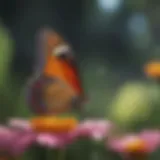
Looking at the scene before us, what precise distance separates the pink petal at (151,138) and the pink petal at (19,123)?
0.62ft

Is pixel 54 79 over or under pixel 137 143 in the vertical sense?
over

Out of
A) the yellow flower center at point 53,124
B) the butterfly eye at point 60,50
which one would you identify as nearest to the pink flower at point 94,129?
the yellow flower center at point 53,124

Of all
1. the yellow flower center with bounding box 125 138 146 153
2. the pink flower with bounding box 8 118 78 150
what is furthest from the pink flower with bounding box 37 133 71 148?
the yellow flower center with bounding box 125 138 146 153

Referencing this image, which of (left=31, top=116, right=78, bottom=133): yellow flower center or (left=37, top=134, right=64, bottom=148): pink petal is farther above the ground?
(left=31, top=116, right=78, bottom=133): yellow flower center

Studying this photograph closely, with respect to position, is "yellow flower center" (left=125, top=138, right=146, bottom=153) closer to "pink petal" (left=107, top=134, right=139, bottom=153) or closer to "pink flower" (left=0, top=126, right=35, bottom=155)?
"pink petal" (left=107, top=134, right=139, bottom=153)

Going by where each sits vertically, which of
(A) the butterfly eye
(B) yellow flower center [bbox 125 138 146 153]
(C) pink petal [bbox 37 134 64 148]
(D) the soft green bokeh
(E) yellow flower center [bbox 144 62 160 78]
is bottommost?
(B) yellow flower center [bbox 125 138 146 153]

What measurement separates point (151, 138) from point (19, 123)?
0.22 m

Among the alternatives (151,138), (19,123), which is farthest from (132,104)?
(19,123)

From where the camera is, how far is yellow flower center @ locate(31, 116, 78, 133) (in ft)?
2.11

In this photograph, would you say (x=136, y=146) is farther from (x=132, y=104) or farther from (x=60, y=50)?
(x=60, y=50)

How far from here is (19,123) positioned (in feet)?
2.14

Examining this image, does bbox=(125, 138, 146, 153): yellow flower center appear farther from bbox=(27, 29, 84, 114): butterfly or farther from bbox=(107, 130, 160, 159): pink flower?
bbox=(27, 29, 84, 114): butterfly

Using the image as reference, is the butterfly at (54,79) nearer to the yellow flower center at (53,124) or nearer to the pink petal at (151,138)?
the yellow flower center at (53,124)

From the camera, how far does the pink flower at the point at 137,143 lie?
64 centimetres
